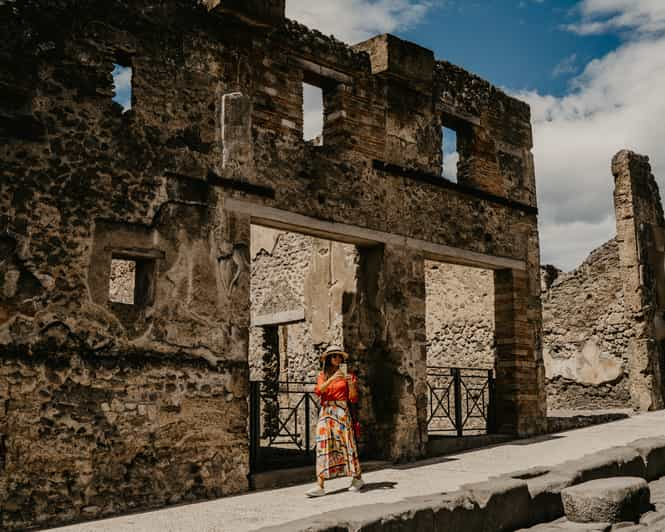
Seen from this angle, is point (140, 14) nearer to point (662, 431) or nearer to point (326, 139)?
point (326, 139)

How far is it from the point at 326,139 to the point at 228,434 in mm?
3570

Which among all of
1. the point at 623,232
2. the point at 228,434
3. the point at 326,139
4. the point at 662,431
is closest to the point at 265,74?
the point at 326,139

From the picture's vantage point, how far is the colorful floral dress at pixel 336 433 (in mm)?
6598

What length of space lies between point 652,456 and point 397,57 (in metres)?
5.24

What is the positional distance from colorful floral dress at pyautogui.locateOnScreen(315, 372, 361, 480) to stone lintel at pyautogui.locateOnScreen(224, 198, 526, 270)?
182 centimetres

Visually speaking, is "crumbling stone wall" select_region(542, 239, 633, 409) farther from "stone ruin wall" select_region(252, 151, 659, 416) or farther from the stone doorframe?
the stone doorframe

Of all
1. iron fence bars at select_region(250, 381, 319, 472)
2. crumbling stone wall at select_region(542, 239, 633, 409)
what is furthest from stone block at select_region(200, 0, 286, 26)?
crumbling stone wall at select_region(542, 239, 633, 409)

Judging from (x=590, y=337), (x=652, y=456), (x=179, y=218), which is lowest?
(x=652, y=456)

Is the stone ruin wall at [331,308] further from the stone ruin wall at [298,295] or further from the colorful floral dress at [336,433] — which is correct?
the colorful floral dress at [336,433]

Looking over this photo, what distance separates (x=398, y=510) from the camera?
14.7 feet

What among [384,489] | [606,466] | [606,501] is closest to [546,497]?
[606,501]

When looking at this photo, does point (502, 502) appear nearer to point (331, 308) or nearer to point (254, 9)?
point (254, 9)

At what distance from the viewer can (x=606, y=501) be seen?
16.9ft

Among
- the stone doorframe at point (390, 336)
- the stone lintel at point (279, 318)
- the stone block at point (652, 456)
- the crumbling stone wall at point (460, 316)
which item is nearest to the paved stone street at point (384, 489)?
the stone doorframe at point (390, 336)
